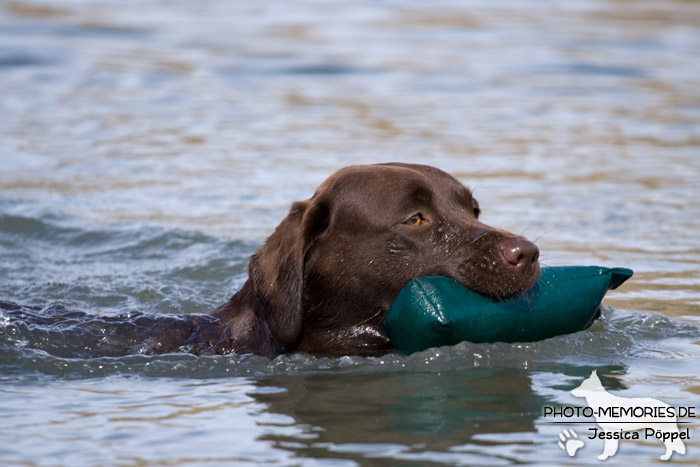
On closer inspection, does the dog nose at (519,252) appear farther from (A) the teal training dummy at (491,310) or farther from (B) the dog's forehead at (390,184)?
(B) the dog's forehead at (390,184)

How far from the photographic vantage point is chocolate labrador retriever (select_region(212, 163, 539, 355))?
5.59 metres

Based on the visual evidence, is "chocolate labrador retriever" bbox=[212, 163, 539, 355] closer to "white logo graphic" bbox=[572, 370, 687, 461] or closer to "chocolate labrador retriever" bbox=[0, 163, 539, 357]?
"chocolate labrador retriever" bbox=[0, 163, 539, 357]

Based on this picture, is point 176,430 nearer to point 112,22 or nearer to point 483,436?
point 483,436

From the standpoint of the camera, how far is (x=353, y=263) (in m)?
5.66

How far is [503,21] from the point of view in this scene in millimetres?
23969

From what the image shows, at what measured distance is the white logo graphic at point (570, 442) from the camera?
4.56 m

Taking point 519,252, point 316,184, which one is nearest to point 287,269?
point 519,252

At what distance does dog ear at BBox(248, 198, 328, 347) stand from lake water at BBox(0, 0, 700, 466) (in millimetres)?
236

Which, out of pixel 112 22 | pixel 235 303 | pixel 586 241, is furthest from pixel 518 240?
pixel 112 22

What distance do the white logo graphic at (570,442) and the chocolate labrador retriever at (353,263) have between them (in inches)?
33.9

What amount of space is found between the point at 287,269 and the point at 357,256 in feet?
1.15

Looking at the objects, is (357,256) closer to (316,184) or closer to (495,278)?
(495,278)

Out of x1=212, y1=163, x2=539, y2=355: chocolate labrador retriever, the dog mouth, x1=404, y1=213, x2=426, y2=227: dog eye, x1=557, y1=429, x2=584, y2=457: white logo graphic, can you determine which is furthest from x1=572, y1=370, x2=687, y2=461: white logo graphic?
x1=404, y1=213, x2=426, y2=227: dog eye

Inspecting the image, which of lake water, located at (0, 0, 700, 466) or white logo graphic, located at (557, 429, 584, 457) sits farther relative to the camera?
lake water, located at (0, 0, 700, 466)
